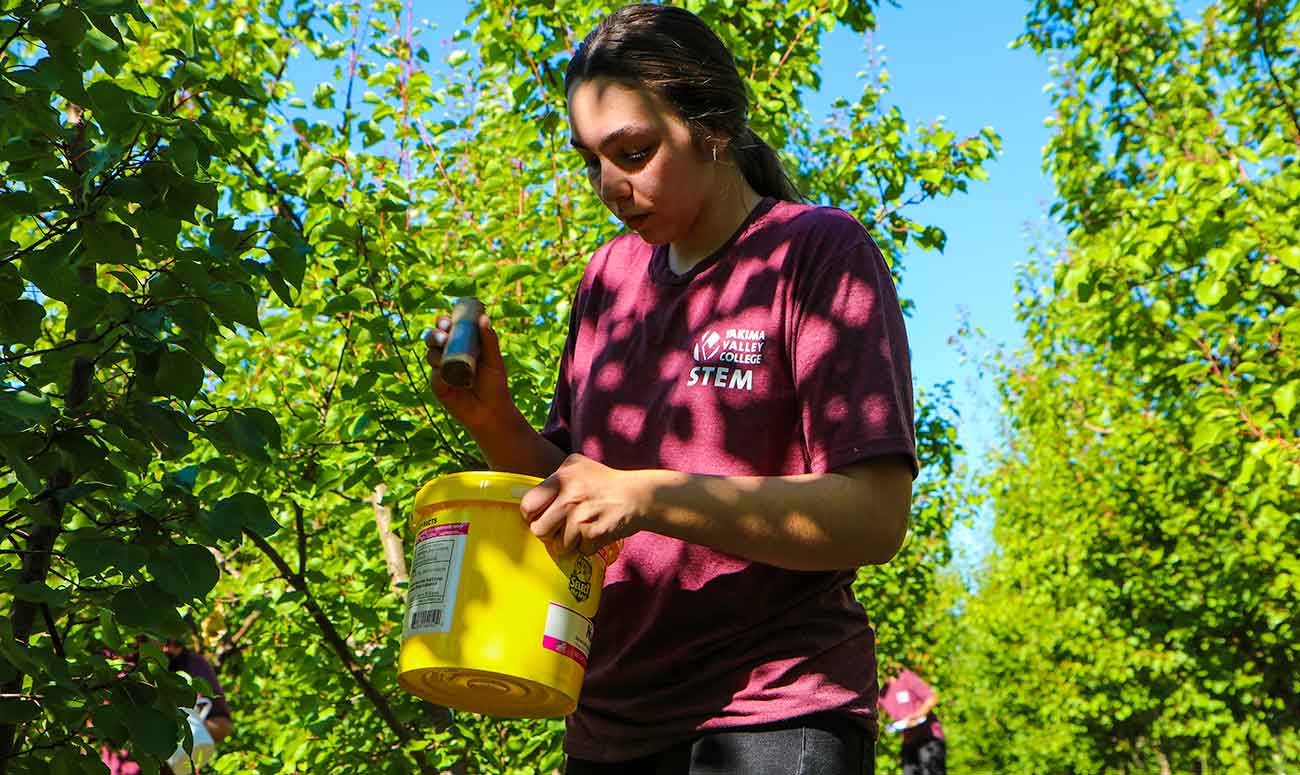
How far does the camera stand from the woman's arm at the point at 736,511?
131cm

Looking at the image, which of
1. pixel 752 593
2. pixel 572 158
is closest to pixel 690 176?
pixel 752 593

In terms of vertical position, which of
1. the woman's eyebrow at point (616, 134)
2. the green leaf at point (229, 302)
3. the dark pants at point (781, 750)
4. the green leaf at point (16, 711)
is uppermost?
the woman's eyebrow at point (616, 134)

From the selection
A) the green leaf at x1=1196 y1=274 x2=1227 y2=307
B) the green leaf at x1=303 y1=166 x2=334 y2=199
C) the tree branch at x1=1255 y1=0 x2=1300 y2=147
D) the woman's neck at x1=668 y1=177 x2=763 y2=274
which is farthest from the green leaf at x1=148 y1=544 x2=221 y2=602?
the tree branch at x1=1255 y1=0 x2=1300 y2=147

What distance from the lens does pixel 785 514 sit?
1345mm

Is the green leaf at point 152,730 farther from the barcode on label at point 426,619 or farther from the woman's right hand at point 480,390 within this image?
the woman's right hand at point 480,390

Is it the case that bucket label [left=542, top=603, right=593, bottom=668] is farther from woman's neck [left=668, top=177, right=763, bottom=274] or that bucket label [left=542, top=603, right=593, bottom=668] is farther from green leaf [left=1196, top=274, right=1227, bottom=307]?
green leaf [left=1196, top=274, right=1227, bottom=307]

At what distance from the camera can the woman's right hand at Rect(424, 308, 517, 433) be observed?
5.67 feet

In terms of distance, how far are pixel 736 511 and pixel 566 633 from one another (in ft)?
0.92

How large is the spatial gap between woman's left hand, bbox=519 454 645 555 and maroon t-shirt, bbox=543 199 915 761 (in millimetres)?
247

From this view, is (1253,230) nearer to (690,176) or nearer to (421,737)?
(421,737)

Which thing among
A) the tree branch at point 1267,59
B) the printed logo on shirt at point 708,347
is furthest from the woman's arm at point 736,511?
the tree branch at point 1267,59

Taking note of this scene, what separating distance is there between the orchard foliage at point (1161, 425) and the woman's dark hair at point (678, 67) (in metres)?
4.16

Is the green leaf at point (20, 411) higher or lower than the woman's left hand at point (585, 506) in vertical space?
higher

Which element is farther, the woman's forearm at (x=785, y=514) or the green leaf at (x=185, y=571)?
the green leaf at (x=185, y=571)
